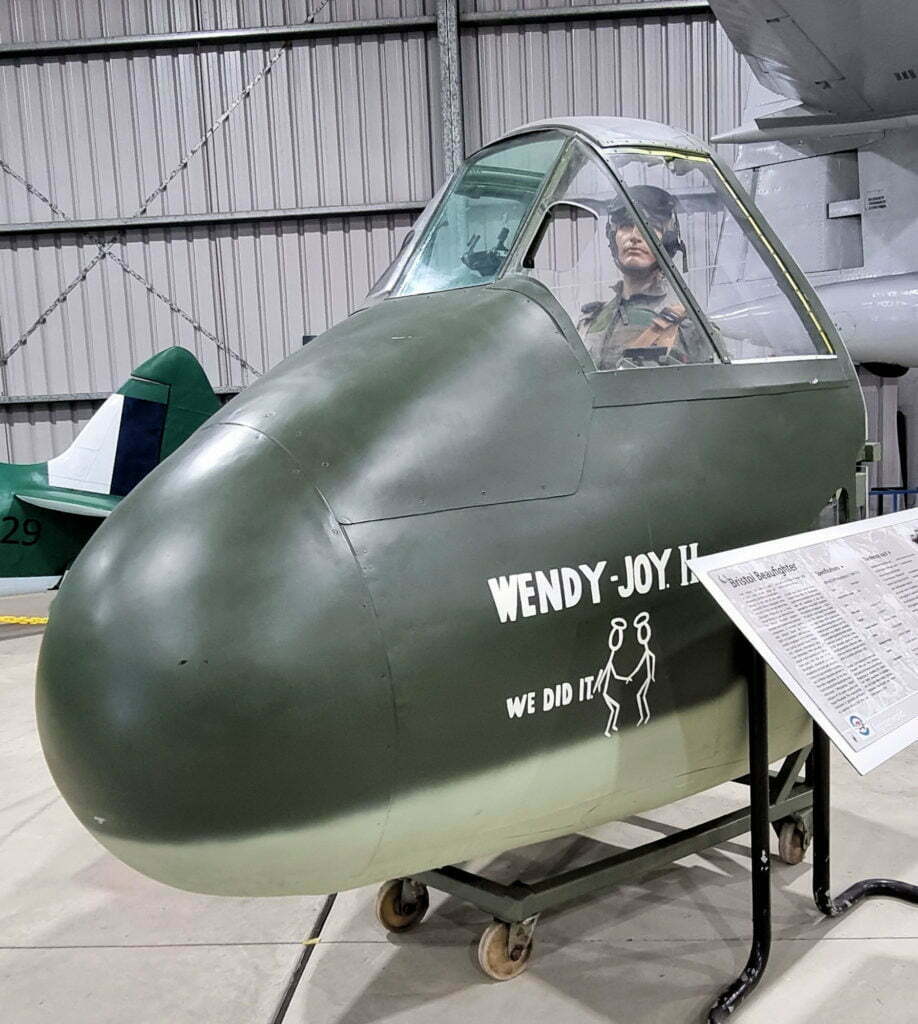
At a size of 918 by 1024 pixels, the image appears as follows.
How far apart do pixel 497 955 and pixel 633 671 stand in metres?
0.95

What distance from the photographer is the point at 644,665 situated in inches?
83.8

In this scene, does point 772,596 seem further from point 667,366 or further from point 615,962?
point 615,962

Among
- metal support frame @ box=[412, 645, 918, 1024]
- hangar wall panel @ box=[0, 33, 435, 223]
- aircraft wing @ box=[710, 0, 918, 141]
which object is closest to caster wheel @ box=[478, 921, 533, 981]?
metal support frame @ box=[412, 645, 918, 1024]

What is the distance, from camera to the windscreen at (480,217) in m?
2.50

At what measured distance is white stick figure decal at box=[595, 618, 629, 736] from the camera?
6.70 ft

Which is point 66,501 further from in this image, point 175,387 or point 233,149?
point 233,149

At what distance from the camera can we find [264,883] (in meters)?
1.77

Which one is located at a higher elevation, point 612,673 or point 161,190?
point 161,190

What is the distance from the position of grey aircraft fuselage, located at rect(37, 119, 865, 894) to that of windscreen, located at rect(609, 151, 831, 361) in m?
0.42

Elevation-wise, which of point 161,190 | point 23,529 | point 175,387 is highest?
point 161,190

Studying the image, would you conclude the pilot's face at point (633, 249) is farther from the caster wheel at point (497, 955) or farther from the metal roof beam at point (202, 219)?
the metal roof beam at point (202, 219)

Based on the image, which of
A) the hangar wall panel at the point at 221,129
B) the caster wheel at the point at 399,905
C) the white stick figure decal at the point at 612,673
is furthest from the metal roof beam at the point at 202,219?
the white stick figure decal at the point at 612,673

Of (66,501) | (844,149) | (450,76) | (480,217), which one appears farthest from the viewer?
(450,76)

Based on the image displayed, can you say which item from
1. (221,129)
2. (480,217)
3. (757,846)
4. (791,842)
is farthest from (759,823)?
(221,129)
